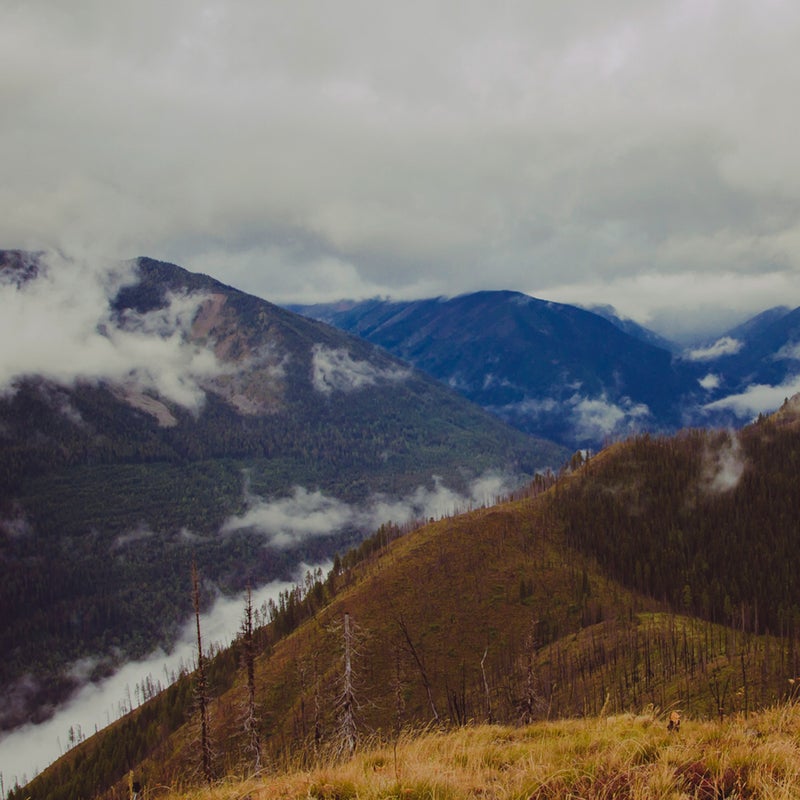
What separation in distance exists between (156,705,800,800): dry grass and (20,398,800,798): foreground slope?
71992mm

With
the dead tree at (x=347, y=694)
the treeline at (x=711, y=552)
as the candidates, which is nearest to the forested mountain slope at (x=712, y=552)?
the treeline at (x=711, y=552)

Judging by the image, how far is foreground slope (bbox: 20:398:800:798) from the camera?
325 feet

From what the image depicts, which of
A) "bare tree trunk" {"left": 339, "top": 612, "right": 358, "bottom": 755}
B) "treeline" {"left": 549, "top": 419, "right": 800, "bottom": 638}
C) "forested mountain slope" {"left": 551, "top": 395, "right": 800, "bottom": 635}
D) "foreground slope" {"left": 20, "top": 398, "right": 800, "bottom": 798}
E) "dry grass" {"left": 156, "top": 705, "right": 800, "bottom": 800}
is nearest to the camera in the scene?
"dry grass" {"left": 156, "top": 705, "right": 800, "bottom": 800}

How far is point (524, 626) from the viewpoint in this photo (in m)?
140

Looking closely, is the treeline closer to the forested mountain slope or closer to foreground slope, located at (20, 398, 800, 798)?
the forested mountain slope

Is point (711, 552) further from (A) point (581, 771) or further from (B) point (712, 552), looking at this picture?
(A) point (581, 771)

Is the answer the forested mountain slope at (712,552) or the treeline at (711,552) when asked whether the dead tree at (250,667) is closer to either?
the forested mountain slope at (712,552)

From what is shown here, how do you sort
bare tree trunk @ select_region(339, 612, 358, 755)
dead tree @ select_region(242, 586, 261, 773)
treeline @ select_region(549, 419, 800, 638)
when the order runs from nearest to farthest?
dead tree @ select_region(242, 586, 261, 773) < bare tree trunk @ select_region(339, 612, 358, 755) < treeline @ select_region(549, 419, 800, 638)

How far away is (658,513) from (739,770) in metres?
215

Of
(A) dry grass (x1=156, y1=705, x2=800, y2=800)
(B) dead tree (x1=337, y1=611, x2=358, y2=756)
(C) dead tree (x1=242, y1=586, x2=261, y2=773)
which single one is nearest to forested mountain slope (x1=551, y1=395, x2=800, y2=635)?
(B) dead tree (x1=337, y1=611, x2=358, y2=756)

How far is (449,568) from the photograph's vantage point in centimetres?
16338

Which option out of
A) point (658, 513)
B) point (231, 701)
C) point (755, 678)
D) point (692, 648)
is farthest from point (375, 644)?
point (658, 513)

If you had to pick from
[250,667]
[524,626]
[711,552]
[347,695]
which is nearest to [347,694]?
[347,695]

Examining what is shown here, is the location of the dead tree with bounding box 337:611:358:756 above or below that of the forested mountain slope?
above
